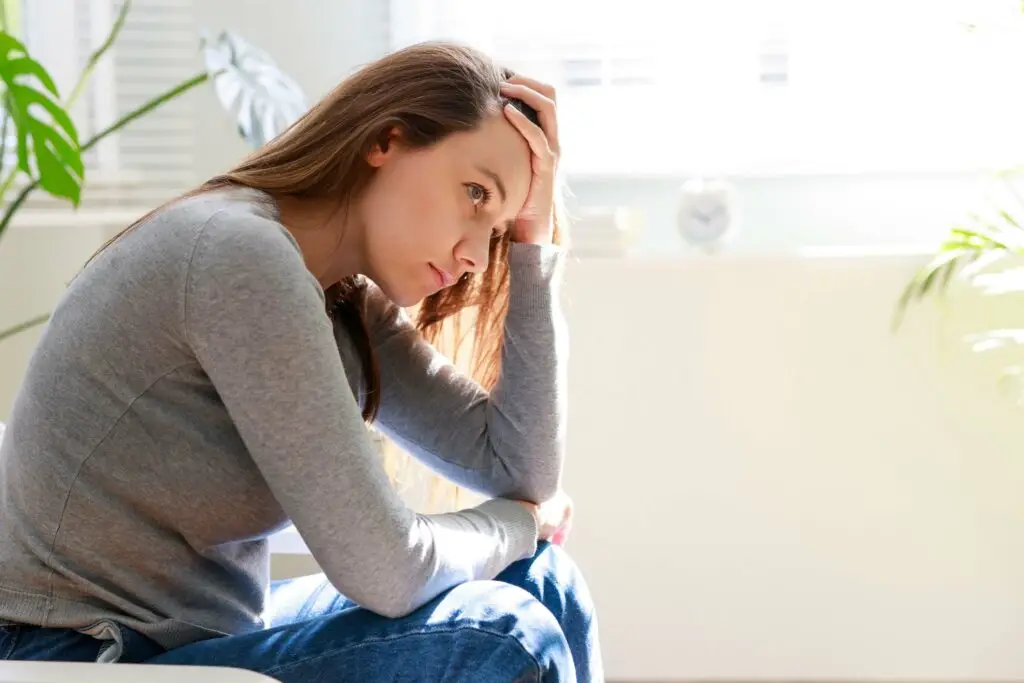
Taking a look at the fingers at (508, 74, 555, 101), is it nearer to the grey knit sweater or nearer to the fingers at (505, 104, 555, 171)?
the fingers at (505, 104, 555, 171)

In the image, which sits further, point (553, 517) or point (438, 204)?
point (553, 517)

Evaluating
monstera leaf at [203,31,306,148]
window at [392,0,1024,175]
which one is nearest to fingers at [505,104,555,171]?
monstera leaf at [203,31,306,148]

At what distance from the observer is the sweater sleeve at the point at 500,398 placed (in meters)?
1.36

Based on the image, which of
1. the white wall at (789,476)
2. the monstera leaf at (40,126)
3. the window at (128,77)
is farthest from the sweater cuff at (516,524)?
the window at (128,77)

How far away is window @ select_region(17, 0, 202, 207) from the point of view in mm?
2420

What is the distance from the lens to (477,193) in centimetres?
119

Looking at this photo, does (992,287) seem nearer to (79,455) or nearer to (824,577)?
(824,577)

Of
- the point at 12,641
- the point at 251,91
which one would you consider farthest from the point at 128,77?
the point at 12,641

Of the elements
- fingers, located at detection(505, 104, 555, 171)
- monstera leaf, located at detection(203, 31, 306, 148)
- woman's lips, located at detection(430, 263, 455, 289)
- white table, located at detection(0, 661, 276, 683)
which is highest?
fingers, located at detection(505, 104, 555, 171)

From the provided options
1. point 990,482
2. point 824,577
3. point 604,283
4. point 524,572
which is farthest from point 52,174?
point 990,482

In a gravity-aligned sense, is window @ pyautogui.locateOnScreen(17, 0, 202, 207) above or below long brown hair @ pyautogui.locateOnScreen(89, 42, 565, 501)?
below

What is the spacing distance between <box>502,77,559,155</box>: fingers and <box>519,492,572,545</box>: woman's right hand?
1.30ft

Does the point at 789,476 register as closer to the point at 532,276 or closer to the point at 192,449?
the point at 532,276

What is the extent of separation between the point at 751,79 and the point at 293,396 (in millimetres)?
1570
